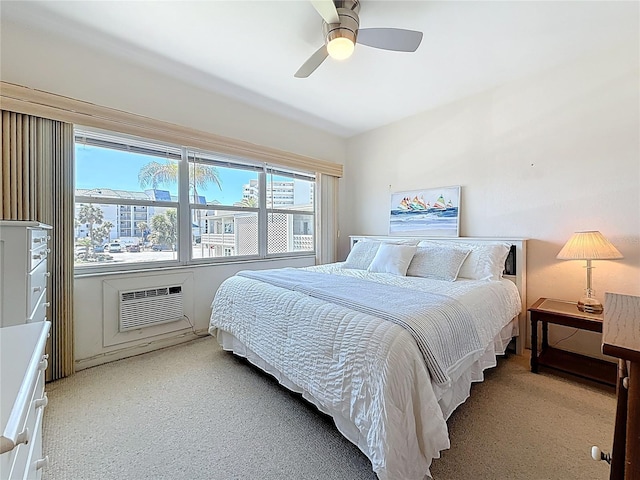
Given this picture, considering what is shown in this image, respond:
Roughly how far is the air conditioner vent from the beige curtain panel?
0.38 meters

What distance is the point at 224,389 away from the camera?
2051 mm

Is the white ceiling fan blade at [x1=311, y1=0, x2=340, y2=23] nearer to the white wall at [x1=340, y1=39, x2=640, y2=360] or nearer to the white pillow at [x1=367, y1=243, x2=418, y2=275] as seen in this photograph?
the white pillow at [x1=367, y1=243, x2=418, y2=275]

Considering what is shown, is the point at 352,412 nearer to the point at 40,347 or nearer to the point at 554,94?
the point at 40,347

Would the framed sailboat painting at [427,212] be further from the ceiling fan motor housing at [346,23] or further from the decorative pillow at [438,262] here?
the ceiling fan motor housing at [346,23]

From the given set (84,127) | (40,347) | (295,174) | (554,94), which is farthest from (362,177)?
(40,347)

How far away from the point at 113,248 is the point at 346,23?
8.66 ft

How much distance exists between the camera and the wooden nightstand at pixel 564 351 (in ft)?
6.74

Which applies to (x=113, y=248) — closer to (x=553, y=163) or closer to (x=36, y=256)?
(x=36, y=256)

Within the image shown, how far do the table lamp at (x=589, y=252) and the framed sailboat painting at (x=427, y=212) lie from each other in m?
1.09

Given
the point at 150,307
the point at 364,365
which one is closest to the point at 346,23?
the point at 364,365

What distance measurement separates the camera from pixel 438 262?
8.77 ft

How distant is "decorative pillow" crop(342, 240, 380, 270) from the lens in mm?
3158

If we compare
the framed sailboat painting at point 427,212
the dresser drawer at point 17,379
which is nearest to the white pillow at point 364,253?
the framed sailboat painting at point 427,212

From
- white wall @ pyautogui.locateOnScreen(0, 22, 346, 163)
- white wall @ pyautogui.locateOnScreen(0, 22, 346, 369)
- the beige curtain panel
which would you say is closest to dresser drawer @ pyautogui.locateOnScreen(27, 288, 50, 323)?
the beige curtain panel
